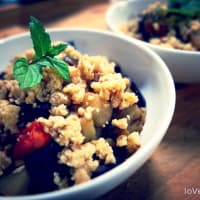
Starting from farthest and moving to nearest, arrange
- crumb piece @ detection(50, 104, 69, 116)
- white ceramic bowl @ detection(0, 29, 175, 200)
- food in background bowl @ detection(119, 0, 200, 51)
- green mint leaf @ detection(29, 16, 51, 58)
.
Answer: food in background bowl @ detection(119, 0, 200, 51), green mint leaf @ detection(29, 16, 51, 58), crumb piece @ detection(50, 104, 69, 116), white ceramic bowl @ detection(0, 29, 175, 200)

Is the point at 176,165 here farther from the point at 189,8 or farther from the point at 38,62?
the point at 189,8

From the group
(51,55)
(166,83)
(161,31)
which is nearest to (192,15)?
(161,31)

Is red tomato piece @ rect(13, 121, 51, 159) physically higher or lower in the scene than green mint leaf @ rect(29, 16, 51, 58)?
lower

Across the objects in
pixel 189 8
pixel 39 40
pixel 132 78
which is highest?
pixel 39 40

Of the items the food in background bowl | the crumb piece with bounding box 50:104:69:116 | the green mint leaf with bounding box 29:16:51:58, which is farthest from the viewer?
the food in background bowl

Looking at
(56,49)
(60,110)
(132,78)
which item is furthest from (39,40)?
(132,78)

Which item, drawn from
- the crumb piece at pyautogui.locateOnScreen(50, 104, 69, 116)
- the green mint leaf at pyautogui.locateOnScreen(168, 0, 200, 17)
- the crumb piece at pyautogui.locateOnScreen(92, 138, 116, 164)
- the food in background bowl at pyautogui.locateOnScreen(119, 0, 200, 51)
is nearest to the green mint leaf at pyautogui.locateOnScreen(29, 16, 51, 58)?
the crumb piece at pyautogui.locateOnScreen(50, 104, 69, 116)

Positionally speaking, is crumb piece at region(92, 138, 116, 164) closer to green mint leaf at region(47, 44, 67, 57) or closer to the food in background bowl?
green mint leaf at region(47, 44, 67, 57)

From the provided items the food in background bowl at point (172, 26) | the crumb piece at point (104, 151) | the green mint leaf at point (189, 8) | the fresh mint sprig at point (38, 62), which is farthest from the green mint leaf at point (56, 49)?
the green mint leaf at point (189, 8)
